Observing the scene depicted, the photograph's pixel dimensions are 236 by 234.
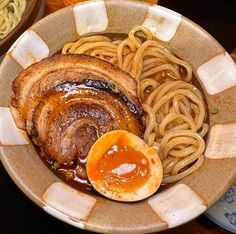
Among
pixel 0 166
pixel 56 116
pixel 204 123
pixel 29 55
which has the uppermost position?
pixel 29 55

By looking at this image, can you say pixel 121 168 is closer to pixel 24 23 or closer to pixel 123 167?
pixel 123 167

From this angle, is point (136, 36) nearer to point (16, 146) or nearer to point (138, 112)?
point (138, 112)

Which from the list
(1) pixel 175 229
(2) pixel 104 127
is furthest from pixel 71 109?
(1) pixel 175 229

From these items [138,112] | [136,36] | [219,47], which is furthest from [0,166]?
[219,47]

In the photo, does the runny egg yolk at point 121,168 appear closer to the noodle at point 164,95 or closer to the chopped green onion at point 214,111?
the noodle at point 164,95

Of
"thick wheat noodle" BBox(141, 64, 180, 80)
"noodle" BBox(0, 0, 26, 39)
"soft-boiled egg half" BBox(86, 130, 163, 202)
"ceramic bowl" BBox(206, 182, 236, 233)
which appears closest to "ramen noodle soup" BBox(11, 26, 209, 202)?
"soft-boiled egg half" BBox(86, 130, 163, 202)

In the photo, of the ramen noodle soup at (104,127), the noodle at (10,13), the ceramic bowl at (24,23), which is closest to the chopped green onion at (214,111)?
the ramen noodle soup at (104,127)

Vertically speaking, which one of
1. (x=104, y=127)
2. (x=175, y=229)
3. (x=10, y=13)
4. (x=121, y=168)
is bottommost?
(x=175, y=229)
